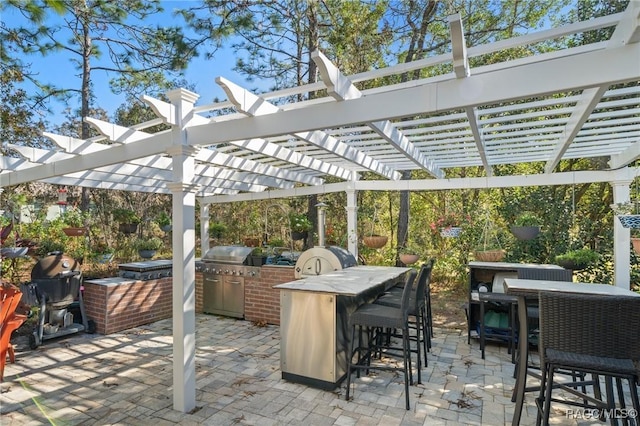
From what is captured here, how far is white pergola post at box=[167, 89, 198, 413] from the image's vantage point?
3277mm

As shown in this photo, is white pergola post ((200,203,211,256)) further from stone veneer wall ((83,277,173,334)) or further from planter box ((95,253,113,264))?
planter box ((95,253,113,264))

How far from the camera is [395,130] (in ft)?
12.2

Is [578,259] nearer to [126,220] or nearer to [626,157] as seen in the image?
[626,157]

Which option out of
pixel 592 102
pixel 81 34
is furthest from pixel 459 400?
pixel 81 34

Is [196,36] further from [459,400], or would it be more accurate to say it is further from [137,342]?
[459,400]

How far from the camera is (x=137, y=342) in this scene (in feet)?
17.1

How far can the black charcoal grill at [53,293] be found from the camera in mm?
4957

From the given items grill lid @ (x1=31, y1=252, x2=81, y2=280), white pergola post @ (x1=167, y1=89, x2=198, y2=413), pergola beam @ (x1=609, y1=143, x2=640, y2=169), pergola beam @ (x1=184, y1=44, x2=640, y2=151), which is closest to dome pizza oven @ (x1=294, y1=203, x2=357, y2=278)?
white pergola post @ (x1=167, y1=89, x2=198, y2=413)

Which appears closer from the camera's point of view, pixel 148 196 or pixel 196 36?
pixel 196 36

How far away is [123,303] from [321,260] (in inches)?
129

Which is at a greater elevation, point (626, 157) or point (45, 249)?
point (626, 157)

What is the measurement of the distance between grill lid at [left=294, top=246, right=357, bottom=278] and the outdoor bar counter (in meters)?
1.40

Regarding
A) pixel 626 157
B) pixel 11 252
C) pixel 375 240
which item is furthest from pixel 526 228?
pixel 11 252

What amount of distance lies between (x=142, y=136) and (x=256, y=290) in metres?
3.44
